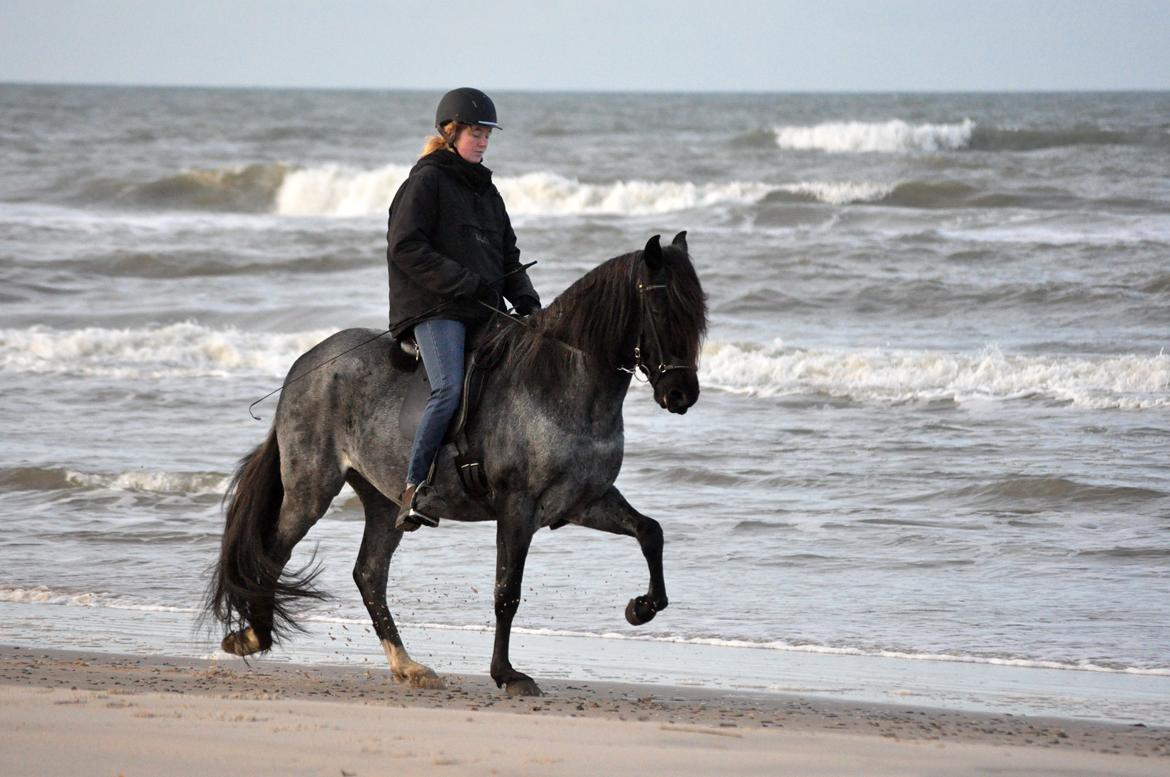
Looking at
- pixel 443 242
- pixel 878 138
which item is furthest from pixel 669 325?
pixel 878 138

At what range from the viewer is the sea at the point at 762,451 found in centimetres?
687

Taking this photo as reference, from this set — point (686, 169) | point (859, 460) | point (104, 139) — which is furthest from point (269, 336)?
point (104, 139)

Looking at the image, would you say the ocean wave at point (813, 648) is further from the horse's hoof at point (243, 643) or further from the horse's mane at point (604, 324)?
the horse's mane at point (604, 324)

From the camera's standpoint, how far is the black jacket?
5.74m

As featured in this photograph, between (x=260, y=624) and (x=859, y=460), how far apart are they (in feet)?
19.4

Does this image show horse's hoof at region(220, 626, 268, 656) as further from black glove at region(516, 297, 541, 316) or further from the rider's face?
the rider's face

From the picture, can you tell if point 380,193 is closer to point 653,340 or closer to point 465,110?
point 465,110

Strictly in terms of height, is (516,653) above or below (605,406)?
below

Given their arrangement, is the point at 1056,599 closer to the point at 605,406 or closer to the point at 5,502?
the point at 605,406

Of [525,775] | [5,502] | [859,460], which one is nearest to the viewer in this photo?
[525,775]

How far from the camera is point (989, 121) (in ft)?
213

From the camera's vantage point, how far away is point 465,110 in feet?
18.9

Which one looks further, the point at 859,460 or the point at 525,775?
the point at 859,460

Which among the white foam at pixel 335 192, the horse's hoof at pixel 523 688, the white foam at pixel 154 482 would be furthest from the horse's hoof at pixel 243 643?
the white foam at pixel 335 192
